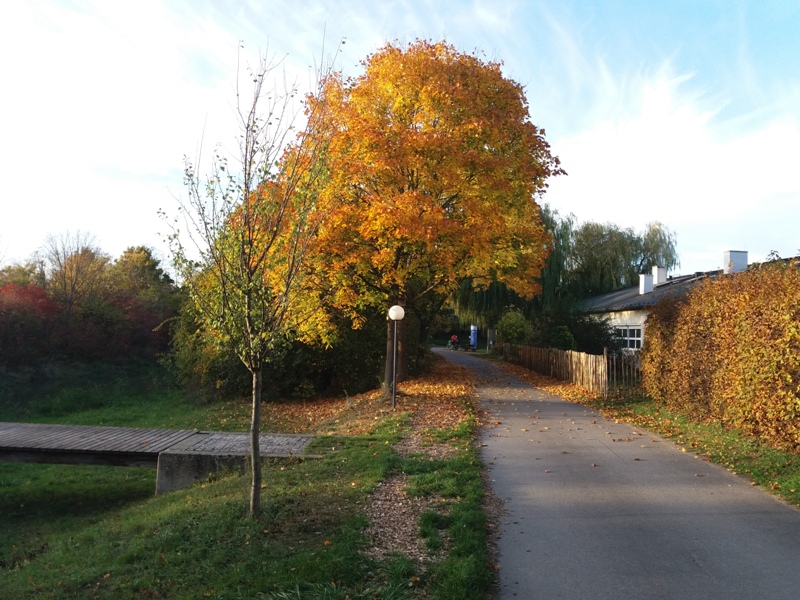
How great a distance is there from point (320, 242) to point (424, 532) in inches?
341

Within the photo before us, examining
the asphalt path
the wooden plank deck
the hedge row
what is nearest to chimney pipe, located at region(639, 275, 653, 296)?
the hedge row

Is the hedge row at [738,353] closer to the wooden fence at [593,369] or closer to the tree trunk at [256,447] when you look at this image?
the wooden fence at [593,369]

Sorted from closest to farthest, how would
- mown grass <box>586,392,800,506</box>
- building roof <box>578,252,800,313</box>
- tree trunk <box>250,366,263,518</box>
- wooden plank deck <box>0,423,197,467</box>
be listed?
1. tree trunk <box>250,366,263,518</box>
2. mown grass <box>586,392,800,506</box>
3. wooden plank deck <box>0,423,197,467</box>
4. building roof <box>578,252,800,313</box>

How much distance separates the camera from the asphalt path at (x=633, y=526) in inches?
183

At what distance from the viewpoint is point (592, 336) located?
2433 cm

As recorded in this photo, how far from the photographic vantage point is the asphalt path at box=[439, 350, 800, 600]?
4660 mm

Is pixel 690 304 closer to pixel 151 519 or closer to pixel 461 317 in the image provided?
pixel 151 519

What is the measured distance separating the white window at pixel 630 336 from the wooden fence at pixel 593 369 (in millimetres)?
3405

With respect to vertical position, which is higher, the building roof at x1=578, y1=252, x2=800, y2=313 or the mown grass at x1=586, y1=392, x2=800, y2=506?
the building roof at x1=578, y1=252, x2=800, y2=313

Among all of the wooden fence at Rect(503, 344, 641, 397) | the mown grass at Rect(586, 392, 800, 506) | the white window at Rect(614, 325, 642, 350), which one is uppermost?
the white window at Rect(614, 325, 642, 350)

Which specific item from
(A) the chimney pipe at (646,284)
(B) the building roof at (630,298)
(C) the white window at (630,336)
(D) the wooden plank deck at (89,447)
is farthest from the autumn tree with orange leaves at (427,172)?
(A) the chimney pipe at (646,284)

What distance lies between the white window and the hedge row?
36.9 ft

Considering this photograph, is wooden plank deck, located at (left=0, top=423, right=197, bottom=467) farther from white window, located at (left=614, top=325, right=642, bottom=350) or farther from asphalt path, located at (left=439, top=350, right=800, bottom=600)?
white window, located at (left=614, top=325, right=642, bottom=350)

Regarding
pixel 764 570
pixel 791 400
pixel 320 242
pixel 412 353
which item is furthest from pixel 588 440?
pixel 412 353
